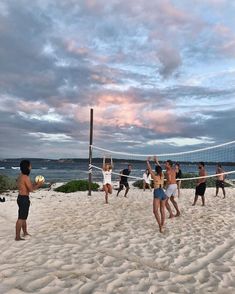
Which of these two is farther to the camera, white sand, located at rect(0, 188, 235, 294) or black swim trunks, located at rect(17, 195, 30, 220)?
black swim trunks, located at rect(17, 195, 30, 220)

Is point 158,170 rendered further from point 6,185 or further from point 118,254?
point 6,185

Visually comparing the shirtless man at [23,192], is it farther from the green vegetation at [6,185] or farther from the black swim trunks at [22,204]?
the green vegetation at [6,185]

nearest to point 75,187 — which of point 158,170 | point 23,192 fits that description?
point 158,170

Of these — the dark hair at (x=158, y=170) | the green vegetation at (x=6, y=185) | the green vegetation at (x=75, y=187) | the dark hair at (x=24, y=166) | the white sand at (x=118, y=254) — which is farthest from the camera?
the green vegetation at (x=6, y=185)

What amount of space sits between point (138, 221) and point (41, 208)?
434cm

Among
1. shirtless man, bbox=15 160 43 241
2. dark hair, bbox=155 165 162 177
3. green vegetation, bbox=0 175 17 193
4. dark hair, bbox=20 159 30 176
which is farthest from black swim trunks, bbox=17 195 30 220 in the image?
green vegetation, bbox=0 175 17 193

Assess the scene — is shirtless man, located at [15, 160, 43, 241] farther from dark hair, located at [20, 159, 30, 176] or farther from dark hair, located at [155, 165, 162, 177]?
dark hair, located at [155, 165, 162, 177]

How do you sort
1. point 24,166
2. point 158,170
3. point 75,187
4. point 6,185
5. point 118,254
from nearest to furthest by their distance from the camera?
point 118,254 < point 24,166 < point 158,170 < point 75,187 < point 6,185

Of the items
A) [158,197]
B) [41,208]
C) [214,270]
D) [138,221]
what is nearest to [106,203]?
[41,208]

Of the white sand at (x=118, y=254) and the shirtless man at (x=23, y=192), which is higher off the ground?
the shirtless man at (x=23, y=192)

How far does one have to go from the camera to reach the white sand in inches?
201

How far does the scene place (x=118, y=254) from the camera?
6648mm

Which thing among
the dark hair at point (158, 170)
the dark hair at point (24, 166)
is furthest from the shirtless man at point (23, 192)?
the dark hair at point (158, 170)

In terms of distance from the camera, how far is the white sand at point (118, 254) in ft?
16.7
